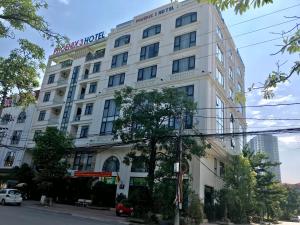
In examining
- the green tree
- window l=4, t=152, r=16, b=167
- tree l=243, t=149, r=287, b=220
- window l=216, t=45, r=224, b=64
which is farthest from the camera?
window l=4, t=152, r=16, b=167

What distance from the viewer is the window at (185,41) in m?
34.2

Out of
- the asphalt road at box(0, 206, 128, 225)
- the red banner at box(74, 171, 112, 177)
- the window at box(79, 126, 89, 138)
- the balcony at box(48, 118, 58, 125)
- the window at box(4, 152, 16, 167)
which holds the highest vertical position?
the balcony at box(48, 118, 58, 125)

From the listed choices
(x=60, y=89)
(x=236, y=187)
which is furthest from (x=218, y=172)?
(x=60, y=89)

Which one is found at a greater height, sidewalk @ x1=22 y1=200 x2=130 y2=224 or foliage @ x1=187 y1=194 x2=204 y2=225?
foliage @ x1=187 y1=194 x2=204 y2=225

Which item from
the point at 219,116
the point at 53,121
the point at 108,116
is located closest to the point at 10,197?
the point at 108,116

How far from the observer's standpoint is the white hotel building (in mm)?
31781

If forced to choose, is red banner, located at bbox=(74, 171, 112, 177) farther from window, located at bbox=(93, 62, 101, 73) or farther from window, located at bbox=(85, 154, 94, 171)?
window, located at bbox=(93, 62, 101, 73)

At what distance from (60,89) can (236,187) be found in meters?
30.3

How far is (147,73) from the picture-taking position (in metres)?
36.5

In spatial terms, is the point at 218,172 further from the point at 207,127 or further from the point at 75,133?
the point at 75,133

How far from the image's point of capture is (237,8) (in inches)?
135

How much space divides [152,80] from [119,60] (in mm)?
7721

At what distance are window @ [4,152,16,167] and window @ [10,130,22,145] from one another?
1668 mm

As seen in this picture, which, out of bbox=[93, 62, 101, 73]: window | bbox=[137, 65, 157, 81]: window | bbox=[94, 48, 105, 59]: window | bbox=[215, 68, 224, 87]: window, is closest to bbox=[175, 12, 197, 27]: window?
bbox=[137, 65, 157, 81]: window
